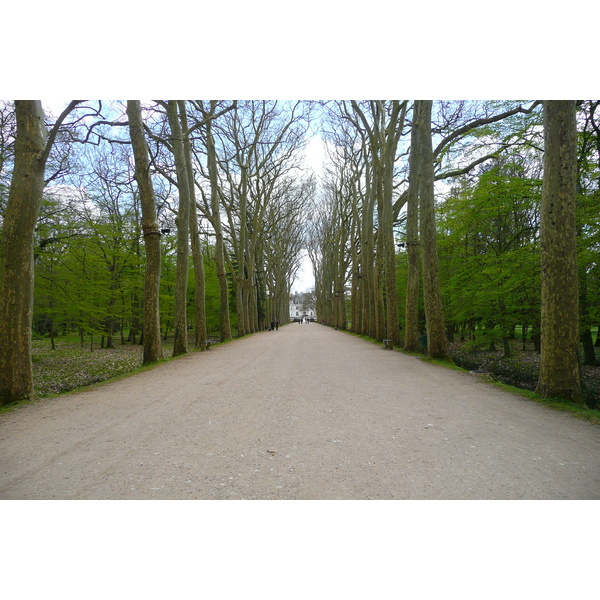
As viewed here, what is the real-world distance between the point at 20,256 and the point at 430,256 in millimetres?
9130

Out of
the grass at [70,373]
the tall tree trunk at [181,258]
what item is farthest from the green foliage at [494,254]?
the grass at [70,373]

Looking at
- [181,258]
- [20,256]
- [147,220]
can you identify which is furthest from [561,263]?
[181,258]

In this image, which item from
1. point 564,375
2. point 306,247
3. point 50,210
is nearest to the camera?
point 564,375

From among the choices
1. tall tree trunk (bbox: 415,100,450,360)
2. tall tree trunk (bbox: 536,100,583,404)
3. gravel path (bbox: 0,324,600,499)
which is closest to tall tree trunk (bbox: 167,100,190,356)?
gravel path (bbox: 0,324,600,499)

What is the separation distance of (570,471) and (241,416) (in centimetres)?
334

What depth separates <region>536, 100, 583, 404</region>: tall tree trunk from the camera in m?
4.96

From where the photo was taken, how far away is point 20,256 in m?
5.50

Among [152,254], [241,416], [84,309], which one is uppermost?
[152,254]

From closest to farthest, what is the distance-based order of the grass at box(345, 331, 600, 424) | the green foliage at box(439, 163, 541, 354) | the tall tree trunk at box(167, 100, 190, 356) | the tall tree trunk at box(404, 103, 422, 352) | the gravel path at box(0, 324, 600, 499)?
the gravel path at box(0, 324, 600, 499)
the grass at box(345, 331, 600, 424)
the green foliage at box(439, 163, 541, 354)
the tall tree trunk at box(404, 103, 422, 352)
the tall tree trunk at box(167, 100, 190, 356)

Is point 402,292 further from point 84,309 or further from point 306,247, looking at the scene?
point 306,247

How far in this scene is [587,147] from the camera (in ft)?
24.5

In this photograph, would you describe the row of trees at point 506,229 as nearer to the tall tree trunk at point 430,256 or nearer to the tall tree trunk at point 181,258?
the tall tree trunk at point 430,256

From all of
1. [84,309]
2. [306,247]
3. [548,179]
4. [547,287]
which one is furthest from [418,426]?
[306,247]

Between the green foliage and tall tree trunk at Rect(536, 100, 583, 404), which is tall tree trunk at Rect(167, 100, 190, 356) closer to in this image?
the green foliage
